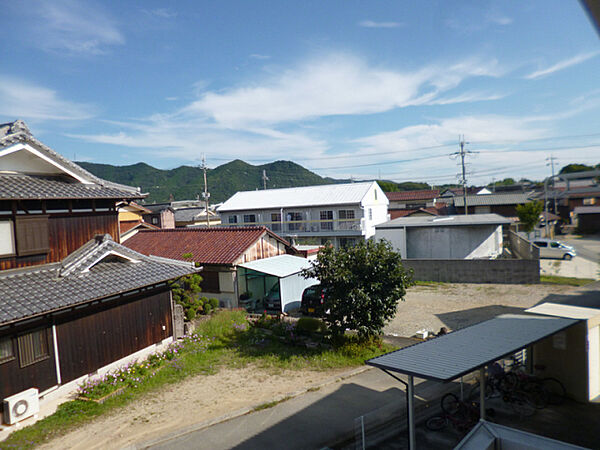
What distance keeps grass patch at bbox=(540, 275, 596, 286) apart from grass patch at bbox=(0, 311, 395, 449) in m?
13.7

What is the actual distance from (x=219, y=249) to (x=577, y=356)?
13.9 metres

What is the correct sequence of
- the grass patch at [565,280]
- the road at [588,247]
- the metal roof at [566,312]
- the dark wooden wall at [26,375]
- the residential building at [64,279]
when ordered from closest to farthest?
the dark wooden wall at [26,375], the metal roof at [566,312], the residential building at [64,279], the grass patch at [565,280], the road at [588,247]

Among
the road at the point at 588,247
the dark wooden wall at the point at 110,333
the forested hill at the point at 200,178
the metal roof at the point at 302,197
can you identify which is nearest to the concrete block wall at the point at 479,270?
the road at the point at 588,247

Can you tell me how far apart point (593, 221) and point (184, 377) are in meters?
37.5

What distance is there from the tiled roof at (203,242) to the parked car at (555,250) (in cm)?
2021

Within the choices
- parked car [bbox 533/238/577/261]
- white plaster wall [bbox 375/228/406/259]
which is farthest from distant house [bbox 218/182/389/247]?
parked car [bbox 533/238/577/261]

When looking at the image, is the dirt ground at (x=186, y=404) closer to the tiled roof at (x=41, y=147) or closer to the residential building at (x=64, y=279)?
the residential building at (x=64, y=279)

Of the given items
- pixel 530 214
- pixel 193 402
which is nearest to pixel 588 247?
pixel 530 214

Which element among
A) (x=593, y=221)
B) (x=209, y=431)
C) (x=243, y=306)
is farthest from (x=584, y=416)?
(x=593, y=221)

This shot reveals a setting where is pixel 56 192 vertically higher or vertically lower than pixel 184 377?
higher

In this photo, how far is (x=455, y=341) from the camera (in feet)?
21.8

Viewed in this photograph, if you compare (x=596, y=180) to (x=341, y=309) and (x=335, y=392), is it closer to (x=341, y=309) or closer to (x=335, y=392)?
(x=335, y=392)

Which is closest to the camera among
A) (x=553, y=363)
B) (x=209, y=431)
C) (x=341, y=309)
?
(x=209, y=431)

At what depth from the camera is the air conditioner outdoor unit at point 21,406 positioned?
7113 millimetres
